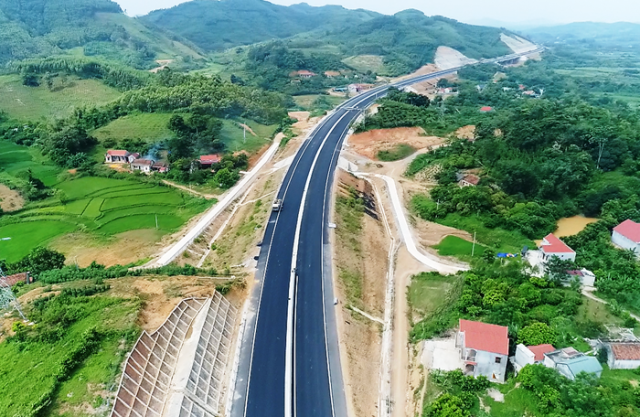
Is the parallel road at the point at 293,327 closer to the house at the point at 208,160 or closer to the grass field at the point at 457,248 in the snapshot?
the grass field at the point at 457,248

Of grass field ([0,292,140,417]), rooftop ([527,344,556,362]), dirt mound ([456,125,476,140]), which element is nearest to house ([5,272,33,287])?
grass field ([0,292,140,417])

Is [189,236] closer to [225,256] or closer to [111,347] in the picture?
[225,256]

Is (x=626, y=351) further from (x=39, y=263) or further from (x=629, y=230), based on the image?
(x=39, y=263)

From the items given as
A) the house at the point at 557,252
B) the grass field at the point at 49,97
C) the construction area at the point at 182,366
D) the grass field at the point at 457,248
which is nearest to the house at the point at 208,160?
the grass field at the point at 457,248

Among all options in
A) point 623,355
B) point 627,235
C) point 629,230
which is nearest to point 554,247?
point 627,235

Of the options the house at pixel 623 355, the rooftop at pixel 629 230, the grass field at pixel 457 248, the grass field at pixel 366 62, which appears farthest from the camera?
the grass field at pixel 366 62

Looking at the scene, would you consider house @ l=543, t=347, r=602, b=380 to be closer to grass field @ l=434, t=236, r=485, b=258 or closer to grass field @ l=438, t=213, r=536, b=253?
grass field @ l=434, t=236, r=485, b=258

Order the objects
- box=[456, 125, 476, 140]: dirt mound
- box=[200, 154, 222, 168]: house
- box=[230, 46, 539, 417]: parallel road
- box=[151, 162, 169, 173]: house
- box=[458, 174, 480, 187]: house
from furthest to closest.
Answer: box=[456, 125, 476, 140]: dirt mound < box=[200, 154, 222, 168]: house < box=[151, 162, 169, 173]: house < box=[458, 174, 480, 187]: house < box=[230, 46, 539, 417]: parallel road
